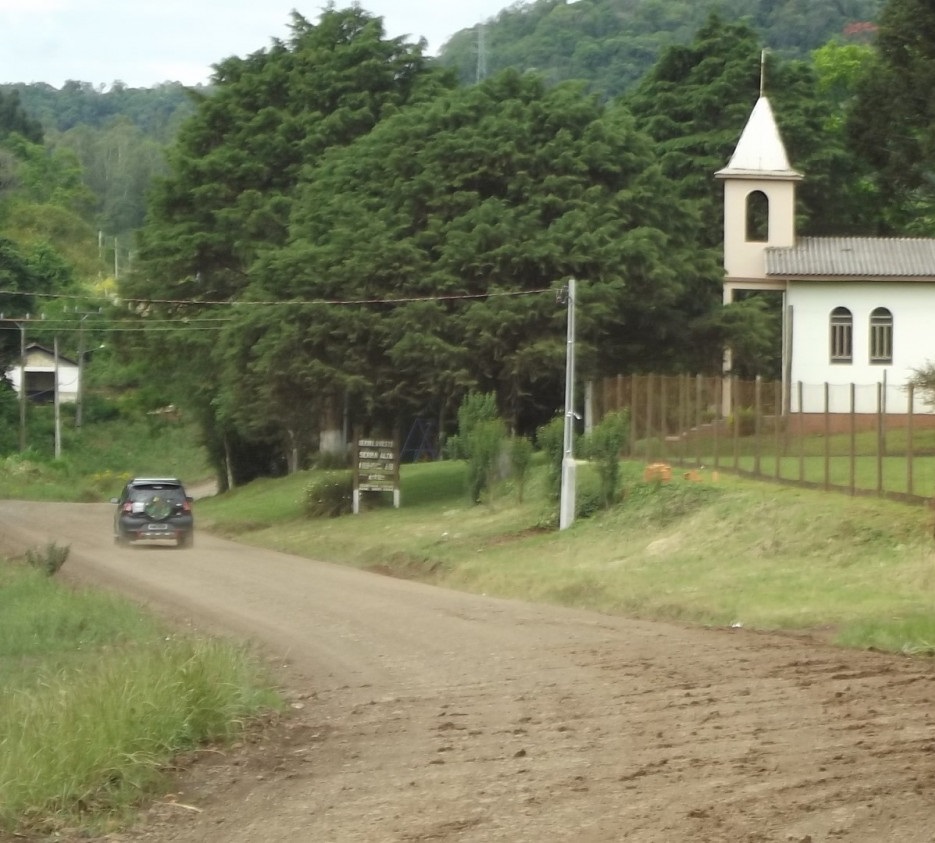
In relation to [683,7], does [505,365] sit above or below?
below

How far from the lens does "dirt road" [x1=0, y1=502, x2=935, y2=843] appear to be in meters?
9.34

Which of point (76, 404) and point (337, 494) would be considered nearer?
point (337, 494)

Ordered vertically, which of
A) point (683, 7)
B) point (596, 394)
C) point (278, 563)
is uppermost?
point (683, 7)

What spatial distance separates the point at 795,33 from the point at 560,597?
397 feet

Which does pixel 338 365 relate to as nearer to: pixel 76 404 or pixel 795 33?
pixel 76 404

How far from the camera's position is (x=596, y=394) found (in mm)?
39719

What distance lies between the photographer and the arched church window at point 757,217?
5206 cm

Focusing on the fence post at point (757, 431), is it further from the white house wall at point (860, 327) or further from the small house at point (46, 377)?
the small house at point (46, 377)

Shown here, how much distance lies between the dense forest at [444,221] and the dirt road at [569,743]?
17.8 metres

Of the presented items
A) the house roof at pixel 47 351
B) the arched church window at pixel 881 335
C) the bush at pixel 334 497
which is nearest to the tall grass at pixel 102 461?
the house roof at pixel 47 351

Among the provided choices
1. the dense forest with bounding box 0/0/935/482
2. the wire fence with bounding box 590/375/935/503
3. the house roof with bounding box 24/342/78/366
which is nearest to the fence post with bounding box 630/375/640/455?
the wire fence with bounding box 590/375/935/503

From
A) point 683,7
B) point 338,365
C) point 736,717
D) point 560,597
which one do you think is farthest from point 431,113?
point 683,7

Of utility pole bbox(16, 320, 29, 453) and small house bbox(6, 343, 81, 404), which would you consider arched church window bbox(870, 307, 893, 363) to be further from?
Answer: small house bbox(6, 343, 81, 404)

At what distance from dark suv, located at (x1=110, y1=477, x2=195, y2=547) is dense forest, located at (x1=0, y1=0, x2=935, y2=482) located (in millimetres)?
4721
